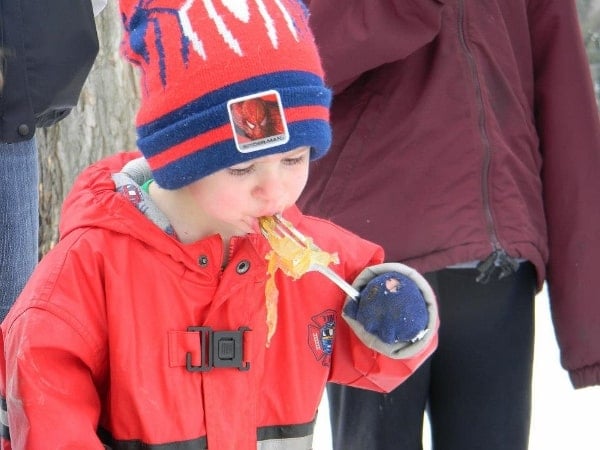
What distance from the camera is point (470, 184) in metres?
2.28

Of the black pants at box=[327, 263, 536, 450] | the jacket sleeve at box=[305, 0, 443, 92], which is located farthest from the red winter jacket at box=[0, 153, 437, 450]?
the jacket sleeve at box=[305, 0, 443, 92]

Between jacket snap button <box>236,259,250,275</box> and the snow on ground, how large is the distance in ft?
7.36

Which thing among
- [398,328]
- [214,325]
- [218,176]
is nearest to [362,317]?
[398,328]

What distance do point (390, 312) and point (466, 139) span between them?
0.61 m

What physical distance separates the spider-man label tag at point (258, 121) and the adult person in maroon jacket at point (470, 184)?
590 mm

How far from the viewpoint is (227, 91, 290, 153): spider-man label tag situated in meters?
1.67

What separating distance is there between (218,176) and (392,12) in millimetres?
768

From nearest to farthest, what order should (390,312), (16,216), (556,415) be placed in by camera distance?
(390,312), (16,216), (556,415)

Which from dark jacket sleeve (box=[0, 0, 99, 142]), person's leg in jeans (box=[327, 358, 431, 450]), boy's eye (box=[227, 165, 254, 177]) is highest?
dark jacket sleeve (box=[0, 0, 99, 142])

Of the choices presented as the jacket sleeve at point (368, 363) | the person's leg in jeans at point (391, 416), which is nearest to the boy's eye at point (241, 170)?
the jacket sleeve at point (368, 363)

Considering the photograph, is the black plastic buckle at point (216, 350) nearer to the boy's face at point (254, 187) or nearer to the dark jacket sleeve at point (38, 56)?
the boy's face at point (254, 187)

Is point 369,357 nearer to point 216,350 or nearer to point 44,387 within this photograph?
point 216,350

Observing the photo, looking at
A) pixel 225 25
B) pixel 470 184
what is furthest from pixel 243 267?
pixel 470 184

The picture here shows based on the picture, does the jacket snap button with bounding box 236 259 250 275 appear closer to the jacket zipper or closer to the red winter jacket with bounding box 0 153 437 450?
the red winter jacket with bounding box 0 153 437 450
